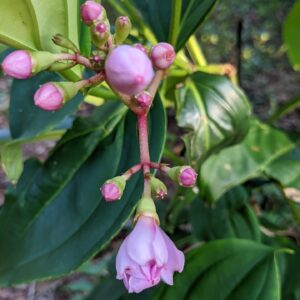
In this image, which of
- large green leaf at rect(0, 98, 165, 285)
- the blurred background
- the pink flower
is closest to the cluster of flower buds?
the pink flower

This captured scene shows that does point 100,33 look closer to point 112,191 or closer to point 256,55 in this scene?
point 112,191

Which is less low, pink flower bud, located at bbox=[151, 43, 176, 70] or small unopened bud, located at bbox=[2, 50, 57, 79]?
small unopened bud, located at bbox=[2, 50, 57, 79]

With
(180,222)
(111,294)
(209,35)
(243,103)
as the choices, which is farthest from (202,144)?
(209,35)

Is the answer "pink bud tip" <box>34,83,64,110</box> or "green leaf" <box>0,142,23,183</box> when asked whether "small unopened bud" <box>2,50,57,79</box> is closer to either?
"pink bud tip" <box>34,83,64,110</box>

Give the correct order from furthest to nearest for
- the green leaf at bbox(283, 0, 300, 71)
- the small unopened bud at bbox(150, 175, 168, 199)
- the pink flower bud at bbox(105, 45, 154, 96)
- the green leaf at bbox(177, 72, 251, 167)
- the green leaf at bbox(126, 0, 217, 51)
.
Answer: the green leaf at bbox(283, 0, 300, 71) < the green leaf at bbox(177, 72, 251, 167) < the green leaf at bbox(126, 0, 217, 51) < the small unopened bud at bbox(150, 175, 168, 199) < the pink flower bud at bbox(105, 45, 154, 96)

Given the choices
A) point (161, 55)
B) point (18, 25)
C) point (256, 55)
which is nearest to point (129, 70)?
point (161, 55)

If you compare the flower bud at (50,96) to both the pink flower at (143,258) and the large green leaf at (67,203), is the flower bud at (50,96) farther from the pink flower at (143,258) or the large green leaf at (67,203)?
the large green leaf at (67,203)
